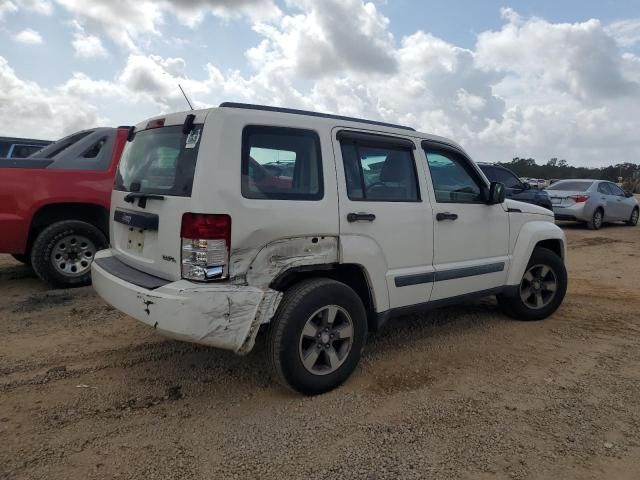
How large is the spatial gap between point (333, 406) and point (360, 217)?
127cm

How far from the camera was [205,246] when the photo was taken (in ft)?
9.24

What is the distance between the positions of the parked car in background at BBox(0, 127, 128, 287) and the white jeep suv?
7.15ft

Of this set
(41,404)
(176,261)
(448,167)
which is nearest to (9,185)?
(41,404)

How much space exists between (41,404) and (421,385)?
8.36 ft

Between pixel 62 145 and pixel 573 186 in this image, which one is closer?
pixel 62 145

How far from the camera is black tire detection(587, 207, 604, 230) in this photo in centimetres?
1377

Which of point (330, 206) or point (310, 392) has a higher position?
point (330, 206)

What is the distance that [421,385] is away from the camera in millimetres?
3512

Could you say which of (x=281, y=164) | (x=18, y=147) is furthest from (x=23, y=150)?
(x=281, y=164)

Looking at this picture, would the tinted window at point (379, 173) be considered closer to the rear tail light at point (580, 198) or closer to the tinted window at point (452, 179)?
the tinted window at point (452, 179)

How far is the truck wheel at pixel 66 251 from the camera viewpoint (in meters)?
5.50

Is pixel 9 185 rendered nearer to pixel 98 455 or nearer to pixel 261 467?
pixel 98 455

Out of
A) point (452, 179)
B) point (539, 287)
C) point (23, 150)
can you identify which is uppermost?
point (23, 150)

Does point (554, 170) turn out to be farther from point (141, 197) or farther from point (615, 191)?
point (141, 197)
